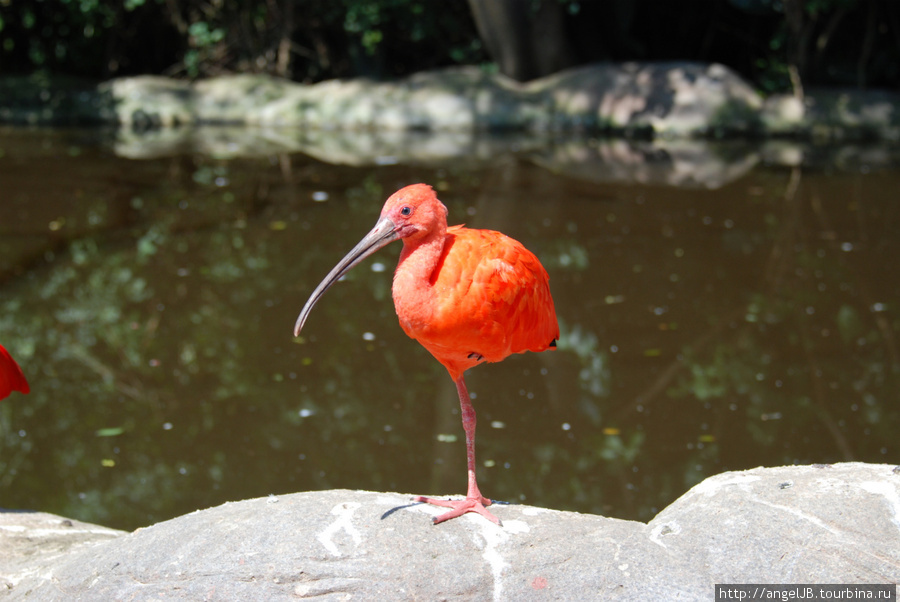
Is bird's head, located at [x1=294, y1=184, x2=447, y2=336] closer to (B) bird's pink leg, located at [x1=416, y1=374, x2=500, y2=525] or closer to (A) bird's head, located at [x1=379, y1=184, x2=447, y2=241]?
(A) bird's head, located at [x1=379, y1=184, x2=447, y2=241]

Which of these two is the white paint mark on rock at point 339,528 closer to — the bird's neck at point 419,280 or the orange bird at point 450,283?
the orange bird at point 450,283

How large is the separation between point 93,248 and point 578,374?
4.28 metres

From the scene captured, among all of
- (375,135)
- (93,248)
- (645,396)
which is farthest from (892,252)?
(375,135)

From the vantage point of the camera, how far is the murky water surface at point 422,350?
4305 mm

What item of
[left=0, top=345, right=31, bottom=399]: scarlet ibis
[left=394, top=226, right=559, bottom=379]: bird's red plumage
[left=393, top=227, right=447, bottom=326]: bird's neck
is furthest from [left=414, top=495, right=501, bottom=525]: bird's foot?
[left=0, top=345, right=31, bottom=399]: scarlet ibis

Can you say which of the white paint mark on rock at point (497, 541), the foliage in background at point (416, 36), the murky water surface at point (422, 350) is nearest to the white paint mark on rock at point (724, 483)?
the white paint mark on rock at point (497, 541)

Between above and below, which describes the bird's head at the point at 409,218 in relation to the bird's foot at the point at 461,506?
above

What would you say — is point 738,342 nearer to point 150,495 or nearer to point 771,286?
point 771,286

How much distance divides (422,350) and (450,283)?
2692 mm

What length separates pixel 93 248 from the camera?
716 centimetres

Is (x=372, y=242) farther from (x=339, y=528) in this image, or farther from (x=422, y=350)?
(x=422, y=350)

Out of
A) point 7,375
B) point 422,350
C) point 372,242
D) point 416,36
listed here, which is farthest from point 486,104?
point 372,242

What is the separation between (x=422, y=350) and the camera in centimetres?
546

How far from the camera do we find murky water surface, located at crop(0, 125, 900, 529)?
430cm
